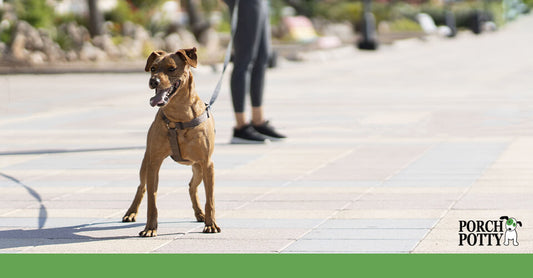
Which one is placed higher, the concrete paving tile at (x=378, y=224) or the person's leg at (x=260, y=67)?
the person's leg at (x=260, y=67)

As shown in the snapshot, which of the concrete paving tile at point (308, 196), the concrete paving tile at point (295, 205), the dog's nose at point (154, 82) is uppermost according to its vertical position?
the dog's nose at point (154, 82)

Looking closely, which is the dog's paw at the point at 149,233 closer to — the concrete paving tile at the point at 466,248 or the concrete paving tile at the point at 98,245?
the concrete paving tile at the point at 98,245

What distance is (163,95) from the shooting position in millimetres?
6141

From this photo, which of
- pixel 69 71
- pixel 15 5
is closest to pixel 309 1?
pixel 15 5

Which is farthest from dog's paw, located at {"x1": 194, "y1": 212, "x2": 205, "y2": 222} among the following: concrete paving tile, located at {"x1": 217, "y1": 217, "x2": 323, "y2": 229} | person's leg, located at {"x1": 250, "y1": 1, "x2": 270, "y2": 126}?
person's leg, located at {"x1": 250, "y1": 1, "x2": 270, "y2": 126}

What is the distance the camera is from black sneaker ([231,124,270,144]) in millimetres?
11281

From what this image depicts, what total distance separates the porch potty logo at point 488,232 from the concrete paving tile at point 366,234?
0.81ft

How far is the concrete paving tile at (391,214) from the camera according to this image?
23.6 ft

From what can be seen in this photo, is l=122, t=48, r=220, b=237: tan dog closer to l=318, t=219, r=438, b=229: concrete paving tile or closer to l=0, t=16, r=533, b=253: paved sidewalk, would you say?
l=0, t=16, r=533, b=253: paved sidewalk

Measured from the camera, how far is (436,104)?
15.7 meters

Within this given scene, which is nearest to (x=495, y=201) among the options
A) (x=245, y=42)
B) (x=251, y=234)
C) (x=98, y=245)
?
(x=251, y=234)

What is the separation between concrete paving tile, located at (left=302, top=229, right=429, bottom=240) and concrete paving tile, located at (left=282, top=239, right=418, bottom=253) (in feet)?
0.31

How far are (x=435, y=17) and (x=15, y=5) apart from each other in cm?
3507

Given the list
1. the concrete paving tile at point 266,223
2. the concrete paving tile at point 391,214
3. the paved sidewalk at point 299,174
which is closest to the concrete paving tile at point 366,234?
the paved sidewalk at point 299,174
